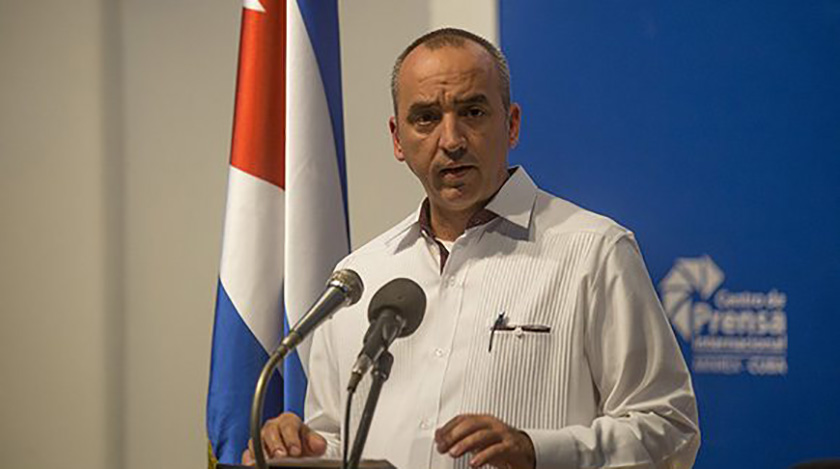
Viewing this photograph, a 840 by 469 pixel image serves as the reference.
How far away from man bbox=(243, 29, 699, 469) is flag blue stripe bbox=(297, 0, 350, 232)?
2.66 feet

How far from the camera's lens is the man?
220 cm

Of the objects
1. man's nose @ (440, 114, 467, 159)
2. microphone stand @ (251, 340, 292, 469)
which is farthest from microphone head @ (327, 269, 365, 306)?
man's nose @ (440, 114, 467, 159)

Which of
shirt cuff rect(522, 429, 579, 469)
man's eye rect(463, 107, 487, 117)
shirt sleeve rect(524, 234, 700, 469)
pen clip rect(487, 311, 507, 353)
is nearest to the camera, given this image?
shirt cuff rect(522, 429, 579, 469)

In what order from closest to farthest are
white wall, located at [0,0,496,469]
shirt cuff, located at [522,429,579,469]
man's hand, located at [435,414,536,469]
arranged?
man's hand, located at [435,414,536,469], shirt cuff, located at [522,429,579,469], white wall, located at [0,0,496,469]

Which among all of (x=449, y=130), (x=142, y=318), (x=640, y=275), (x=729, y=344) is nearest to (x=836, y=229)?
(x=729, y=344)

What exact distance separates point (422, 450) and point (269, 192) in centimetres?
125

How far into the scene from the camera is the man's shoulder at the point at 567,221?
235cm

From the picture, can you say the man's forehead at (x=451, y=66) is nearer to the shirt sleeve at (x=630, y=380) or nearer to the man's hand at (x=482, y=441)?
the shirt sleeve at (x=630, y=380)

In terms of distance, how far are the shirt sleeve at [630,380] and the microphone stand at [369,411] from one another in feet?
2.01

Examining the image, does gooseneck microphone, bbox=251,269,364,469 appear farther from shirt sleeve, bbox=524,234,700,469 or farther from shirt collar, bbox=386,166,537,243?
shirt collar, bbox=386,166,537,243

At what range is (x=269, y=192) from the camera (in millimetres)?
3287

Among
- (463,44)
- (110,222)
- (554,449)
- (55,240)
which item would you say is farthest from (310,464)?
(55,240)

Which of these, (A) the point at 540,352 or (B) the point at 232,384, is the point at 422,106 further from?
(B) the point at 232,384

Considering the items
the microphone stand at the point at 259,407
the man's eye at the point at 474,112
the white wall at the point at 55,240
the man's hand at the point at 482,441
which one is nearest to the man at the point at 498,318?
the man's eye at the point at 474,112
